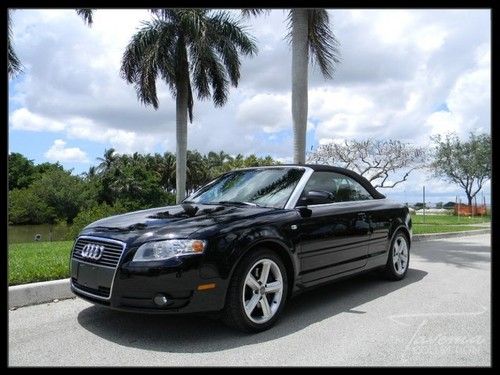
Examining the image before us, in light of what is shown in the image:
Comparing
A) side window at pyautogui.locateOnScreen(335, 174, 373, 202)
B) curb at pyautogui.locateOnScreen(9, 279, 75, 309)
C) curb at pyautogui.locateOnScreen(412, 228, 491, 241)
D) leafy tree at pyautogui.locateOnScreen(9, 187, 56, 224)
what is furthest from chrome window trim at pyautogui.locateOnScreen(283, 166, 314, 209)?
leafy tree at pyautogui.locateOnScreen(9, 187, 56, 224)

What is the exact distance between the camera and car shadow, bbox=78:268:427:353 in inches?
155

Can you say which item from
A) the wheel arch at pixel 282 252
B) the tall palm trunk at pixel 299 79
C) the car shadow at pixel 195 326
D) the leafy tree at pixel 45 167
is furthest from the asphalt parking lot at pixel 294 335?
the leafy tree at pixel 45 167

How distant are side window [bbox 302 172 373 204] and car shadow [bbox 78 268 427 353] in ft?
3.89

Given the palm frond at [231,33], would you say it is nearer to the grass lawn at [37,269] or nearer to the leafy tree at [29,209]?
the grass lawn at [37,269]

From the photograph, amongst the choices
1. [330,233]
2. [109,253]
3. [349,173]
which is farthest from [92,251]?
[349,173]

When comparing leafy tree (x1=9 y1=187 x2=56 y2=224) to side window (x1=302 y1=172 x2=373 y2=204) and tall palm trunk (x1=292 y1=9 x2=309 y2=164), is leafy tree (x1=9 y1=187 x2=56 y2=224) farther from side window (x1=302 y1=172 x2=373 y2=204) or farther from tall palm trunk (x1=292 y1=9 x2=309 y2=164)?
side window (x1=302 y1=172 x2=373 y2=204)

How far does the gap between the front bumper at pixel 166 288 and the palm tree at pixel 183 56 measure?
1424 cm

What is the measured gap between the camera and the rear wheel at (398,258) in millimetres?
6355
